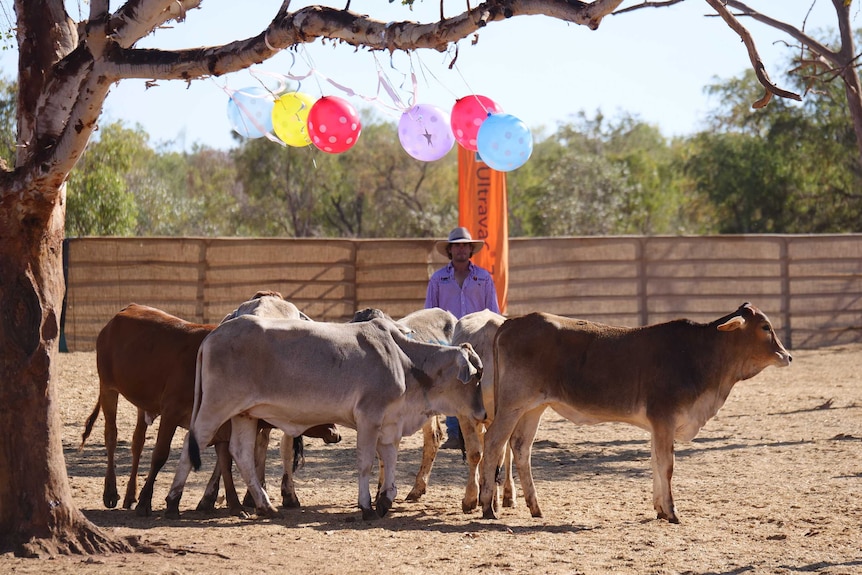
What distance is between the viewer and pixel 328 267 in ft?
66.6

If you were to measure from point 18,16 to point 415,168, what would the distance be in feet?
123

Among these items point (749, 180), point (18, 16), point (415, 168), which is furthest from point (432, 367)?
point (415, 168)

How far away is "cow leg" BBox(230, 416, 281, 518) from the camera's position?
7.79 metres

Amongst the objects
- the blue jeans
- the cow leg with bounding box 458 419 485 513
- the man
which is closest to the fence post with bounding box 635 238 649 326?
the blue jeans

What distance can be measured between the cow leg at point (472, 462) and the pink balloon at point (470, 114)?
2796 mm

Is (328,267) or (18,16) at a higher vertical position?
(18,16)

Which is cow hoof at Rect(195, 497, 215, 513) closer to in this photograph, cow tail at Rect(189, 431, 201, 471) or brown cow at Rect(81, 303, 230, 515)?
brown cow at Rect(81, 303, 230, 515)

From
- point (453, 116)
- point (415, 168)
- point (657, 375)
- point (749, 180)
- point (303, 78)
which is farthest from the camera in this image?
point (415, 168)

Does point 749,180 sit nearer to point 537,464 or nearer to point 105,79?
point 537,464

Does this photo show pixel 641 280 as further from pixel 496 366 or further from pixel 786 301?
pixel 496 366

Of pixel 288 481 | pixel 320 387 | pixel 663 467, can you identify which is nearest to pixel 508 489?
pixel 663 467

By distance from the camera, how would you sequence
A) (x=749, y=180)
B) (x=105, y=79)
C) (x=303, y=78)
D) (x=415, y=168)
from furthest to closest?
(x=415, y=168) < (x=749, y=180) < (x=303, y=78) < (x=105, y=79)

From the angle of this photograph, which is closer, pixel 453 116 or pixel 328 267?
pixel 453 116

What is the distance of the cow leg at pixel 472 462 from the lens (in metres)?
8.23
